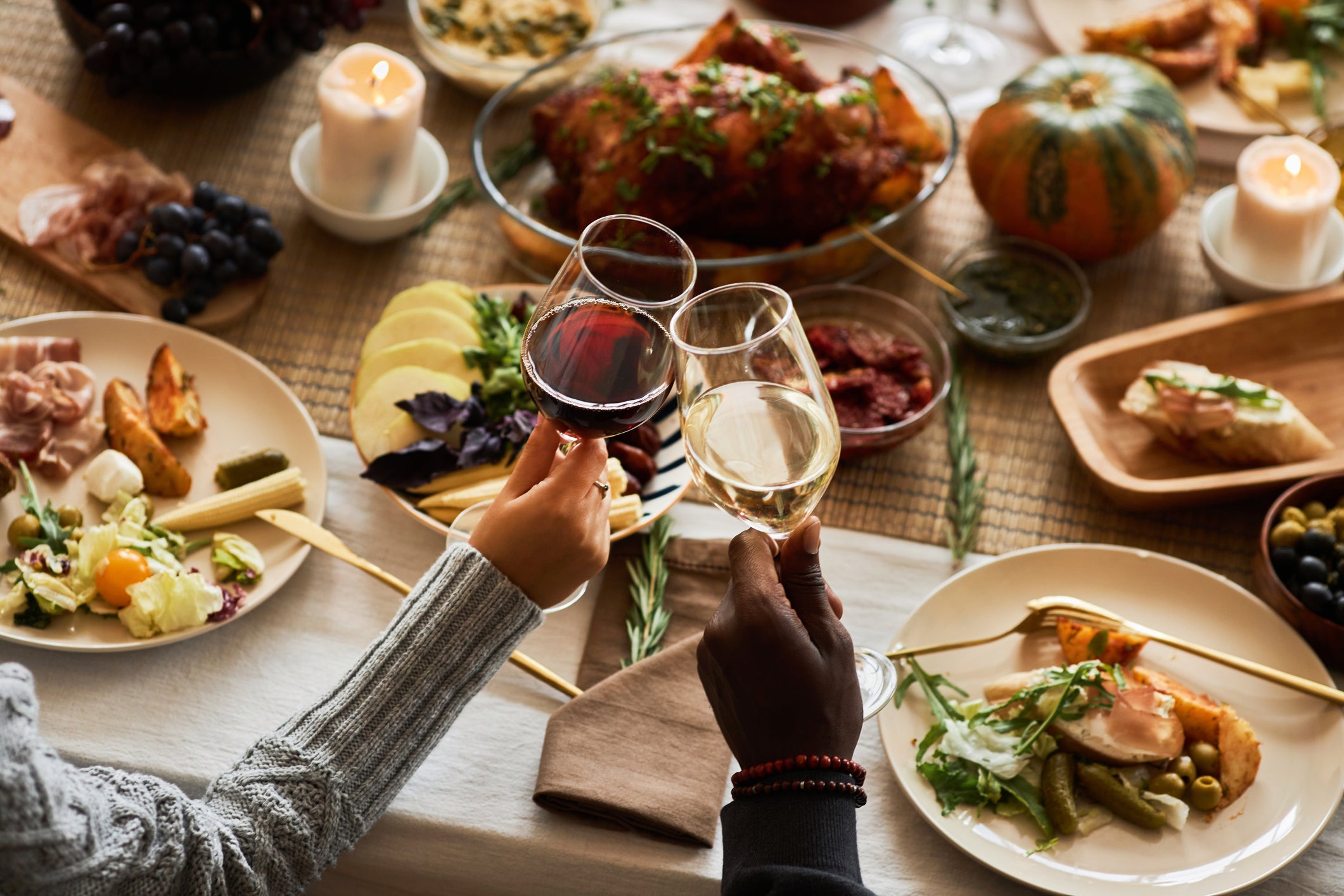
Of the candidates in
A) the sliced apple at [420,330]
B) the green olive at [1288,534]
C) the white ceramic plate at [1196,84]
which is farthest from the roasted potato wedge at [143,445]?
the white ceramic plate at [1196,84]

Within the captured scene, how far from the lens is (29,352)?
1.74 metres

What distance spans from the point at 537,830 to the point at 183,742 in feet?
1.58

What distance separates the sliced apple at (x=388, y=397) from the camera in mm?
1668

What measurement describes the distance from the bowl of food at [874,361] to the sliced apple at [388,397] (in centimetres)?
58

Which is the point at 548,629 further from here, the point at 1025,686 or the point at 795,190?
the point at 795,190

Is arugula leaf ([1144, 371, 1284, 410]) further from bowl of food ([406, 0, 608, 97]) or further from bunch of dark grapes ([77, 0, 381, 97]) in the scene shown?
bunch of dark grapes ([77, 0, 381, 97])

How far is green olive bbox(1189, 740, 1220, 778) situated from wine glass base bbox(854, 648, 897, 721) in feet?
1.28

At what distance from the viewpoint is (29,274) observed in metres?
1.99

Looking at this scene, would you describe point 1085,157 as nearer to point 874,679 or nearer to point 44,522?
point 874,679

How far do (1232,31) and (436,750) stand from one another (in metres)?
2.16

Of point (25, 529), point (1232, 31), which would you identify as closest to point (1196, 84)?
point (1232, 31)

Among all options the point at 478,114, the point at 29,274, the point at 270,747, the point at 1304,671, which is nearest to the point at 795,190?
the point at 478,114

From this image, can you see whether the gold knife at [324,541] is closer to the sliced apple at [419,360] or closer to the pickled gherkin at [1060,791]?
the sliced apple at [419,360]

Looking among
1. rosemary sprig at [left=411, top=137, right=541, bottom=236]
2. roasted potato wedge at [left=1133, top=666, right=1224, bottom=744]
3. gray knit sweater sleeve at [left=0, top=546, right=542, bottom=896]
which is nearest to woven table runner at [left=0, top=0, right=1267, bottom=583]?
rosemary sprig at [left=411, top=137, right=541, bottom=236]
